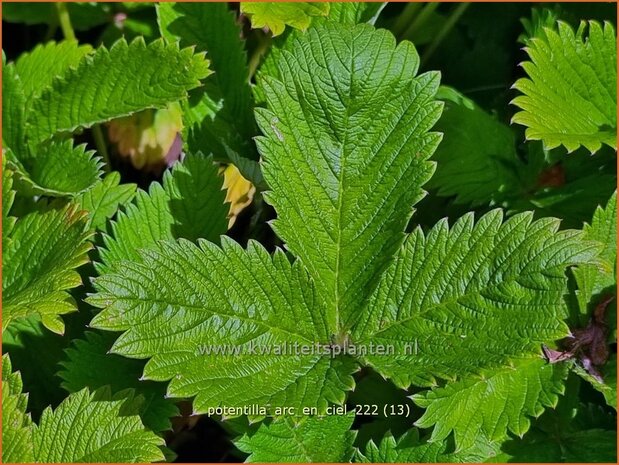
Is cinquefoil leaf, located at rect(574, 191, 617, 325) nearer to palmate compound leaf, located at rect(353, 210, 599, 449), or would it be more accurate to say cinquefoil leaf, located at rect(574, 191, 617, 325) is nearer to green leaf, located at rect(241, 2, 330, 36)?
palmate compound leaf, located at rect(353, 210, 599, 449)

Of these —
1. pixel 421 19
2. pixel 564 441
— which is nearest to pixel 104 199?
pixel 421 19

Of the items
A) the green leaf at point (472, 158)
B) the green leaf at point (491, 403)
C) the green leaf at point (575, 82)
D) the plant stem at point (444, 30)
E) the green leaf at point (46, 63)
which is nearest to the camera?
the green leaf at point (491, 403)

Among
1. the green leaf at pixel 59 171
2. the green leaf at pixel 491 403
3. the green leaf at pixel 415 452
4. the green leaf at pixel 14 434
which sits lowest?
the green leaf at pixel 415 452

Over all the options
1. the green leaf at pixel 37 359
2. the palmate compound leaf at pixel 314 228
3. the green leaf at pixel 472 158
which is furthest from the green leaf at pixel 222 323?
the green leaf at pixel 472 158

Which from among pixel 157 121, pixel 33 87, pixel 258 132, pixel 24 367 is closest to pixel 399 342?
pixel 258 132

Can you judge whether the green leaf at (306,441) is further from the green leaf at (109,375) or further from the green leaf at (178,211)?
the green leaf at (178,211)

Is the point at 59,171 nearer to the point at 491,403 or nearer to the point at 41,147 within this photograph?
the point at 41,147

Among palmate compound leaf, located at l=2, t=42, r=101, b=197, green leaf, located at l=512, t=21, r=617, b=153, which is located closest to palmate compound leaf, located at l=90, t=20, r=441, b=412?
green leaf, located at l=512, t=21, r=617, b=153
